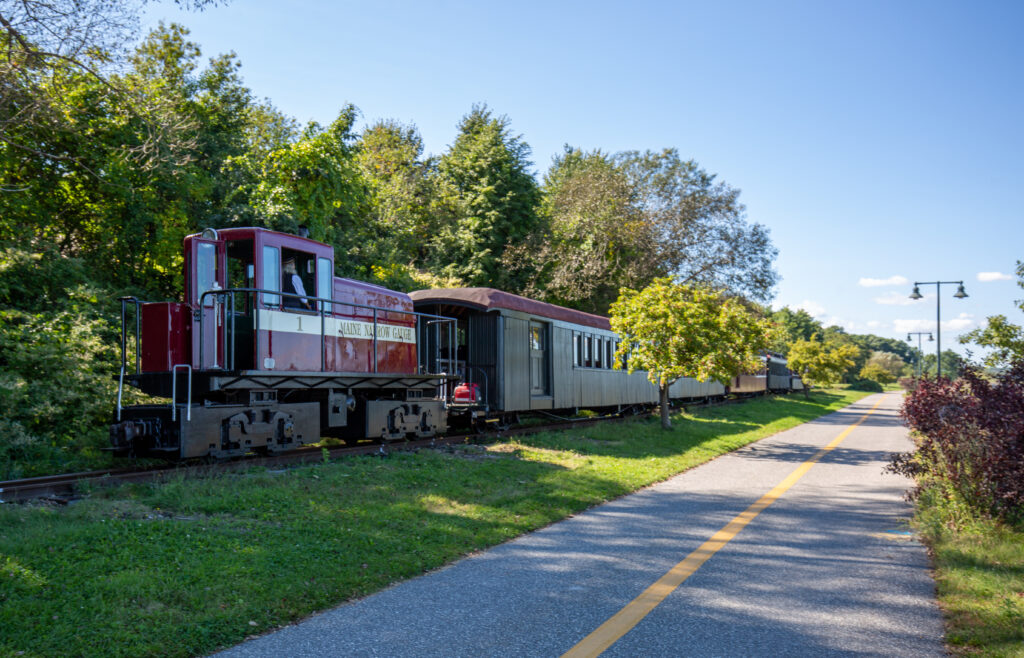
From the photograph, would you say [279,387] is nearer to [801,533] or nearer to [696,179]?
[801,533]

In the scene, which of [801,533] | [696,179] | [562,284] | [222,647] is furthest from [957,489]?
[696,179]

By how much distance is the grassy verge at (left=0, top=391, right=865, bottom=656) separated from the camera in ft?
14.3

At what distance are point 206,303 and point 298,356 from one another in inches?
61.1

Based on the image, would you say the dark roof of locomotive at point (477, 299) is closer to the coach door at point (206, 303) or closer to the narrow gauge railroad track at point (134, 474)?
the narrow gauge railroad track at point (134, 474)

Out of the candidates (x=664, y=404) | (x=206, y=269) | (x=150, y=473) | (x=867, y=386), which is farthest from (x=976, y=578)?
(x=867, y=386)

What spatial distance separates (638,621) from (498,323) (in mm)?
10804

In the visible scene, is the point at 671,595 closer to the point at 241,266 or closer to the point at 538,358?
the point at 241,266

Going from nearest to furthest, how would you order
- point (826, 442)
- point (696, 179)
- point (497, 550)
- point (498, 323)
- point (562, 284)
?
point (497, 550) < point (498, 323) < point (826, 442) < point (562, 284) < point (696, 179)

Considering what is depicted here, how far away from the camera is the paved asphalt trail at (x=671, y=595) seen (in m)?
4.33

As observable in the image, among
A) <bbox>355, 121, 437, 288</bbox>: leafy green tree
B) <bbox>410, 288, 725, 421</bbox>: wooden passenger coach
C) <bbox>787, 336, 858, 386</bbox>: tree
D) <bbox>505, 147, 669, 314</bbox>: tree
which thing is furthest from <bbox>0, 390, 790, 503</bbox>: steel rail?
<bbox>787, 336, 858, 386</bbox>: tree

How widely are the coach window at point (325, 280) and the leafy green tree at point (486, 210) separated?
71.4ft

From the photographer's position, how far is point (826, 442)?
1836cm

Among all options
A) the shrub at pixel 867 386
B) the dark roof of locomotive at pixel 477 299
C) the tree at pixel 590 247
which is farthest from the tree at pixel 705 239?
the shrub at pixel 867 386

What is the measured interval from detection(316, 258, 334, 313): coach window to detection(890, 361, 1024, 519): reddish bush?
28.0ft
